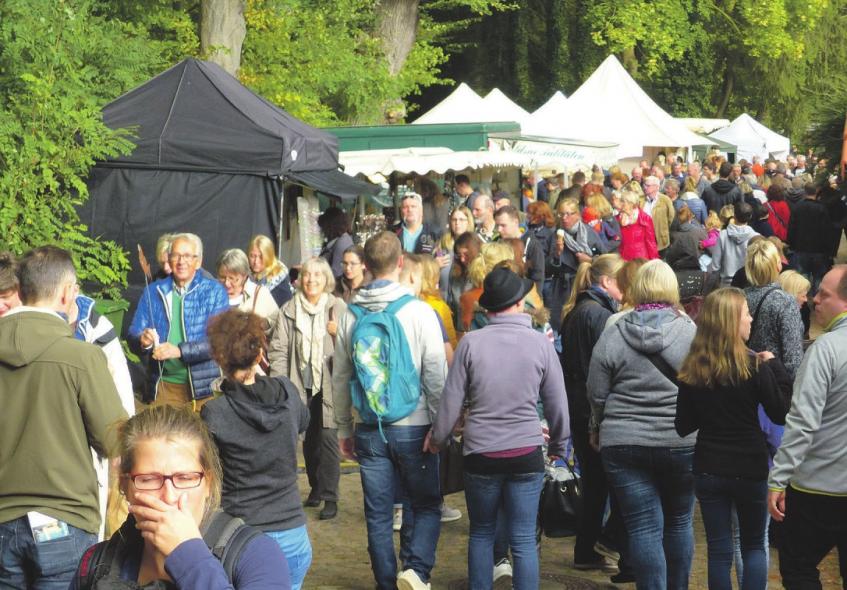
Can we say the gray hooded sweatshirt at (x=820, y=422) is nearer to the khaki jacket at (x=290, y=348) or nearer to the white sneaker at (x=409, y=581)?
the white sneaker at (x=409, y=581)

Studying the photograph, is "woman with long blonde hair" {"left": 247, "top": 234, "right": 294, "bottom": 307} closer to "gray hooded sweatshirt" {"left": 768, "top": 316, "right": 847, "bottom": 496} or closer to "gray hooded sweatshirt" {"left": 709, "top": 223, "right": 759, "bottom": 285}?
"gray hooded sweatshirt" {"left": 768, "top": 316, "right": 847, "bottom": 496}

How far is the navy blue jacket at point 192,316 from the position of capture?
7.81 meters

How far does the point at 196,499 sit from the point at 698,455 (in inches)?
137

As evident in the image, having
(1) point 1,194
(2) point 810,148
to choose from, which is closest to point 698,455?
(1) point 1,194

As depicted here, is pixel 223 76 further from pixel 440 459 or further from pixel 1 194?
pixel 440 459

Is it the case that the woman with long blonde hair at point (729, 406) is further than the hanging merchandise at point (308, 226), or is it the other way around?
the hanging merchandise at point (308, 226)

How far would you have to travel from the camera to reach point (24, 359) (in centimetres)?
478

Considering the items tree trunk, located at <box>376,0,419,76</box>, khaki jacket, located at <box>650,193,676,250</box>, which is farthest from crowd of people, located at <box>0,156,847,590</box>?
tree trunk, located at <box>376,0,419,76</box>

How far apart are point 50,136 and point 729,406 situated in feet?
28.9

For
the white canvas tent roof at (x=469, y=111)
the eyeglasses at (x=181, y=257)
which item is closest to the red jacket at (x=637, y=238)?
the eyeglasses at (x=181, y=257)

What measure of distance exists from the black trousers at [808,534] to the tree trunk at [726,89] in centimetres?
4582

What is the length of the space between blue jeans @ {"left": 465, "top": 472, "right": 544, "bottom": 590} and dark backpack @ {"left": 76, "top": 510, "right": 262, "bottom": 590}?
11.2ft

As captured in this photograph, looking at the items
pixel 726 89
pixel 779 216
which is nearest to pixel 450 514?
pixel 779 216

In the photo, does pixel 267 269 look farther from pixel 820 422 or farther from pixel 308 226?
pixel 820 422
